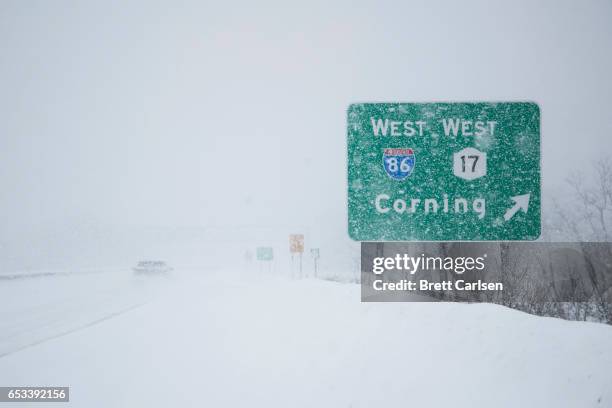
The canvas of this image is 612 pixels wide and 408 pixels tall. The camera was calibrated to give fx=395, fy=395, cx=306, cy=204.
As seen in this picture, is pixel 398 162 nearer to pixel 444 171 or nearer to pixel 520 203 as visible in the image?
pixel 444 171

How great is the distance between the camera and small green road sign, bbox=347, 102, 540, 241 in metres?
3.44

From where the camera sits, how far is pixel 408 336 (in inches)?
224

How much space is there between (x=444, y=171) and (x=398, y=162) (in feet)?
1.39

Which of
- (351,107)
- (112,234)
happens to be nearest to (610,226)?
(351,107)

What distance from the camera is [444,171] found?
362 centimetres

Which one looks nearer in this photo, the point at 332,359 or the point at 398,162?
the point at 398,162

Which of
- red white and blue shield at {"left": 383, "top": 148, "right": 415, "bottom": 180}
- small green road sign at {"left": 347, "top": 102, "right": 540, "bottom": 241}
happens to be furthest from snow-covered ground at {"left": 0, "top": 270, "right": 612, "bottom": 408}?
red white and blue shield at {"left": 383, "top": 148, "right": 415, "bottom": 180}

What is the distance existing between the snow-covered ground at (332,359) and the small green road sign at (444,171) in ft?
4.73

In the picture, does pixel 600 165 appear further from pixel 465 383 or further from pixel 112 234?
pixel 112 234

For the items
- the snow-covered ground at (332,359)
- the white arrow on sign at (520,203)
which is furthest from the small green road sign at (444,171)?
the snow-covered ground at (332,359)

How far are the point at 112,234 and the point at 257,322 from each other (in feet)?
294

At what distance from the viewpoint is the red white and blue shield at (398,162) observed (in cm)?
363

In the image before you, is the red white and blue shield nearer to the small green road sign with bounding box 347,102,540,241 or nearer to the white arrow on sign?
the small green road sign with bounding box 347,102,540,241

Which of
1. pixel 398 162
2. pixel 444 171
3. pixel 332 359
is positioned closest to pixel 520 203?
pixel 444 171
